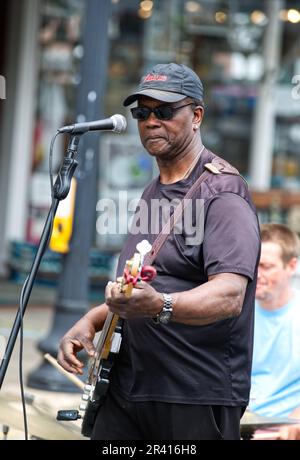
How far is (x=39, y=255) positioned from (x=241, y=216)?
2.14 ft

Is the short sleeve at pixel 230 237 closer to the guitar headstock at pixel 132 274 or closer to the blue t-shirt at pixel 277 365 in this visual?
the guitar headstock at pixel 132 274

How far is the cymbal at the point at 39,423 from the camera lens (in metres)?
3.95

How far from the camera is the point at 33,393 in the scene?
21.2 ft

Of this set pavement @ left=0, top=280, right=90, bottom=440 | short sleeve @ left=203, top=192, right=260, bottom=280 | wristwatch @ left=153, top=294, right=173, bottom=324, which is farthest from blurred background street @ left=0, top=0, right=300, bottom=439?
wristwatch @ left=153, top=294, right=173, bottom=324

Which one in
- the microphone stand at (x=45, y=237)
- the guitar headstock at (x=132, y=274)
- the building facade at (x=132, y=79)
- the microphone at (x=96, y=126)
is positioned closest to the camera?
the guitar headstock at (x=132, y=274)

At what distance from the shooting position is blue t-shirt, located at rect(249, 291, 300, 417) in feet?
14.2

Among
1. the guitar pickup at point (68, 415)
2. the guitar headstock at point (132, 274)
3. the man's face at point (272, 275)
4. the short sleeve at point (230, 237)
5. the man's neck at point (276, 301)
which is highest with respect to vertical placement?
the short sleeve at point (230, 237)

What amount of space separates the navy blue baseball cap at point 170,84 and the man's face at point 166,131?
0.03 m

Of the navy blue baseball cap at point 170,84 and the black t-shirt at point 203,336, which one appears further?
the navy blue baseball cap at point 170,84

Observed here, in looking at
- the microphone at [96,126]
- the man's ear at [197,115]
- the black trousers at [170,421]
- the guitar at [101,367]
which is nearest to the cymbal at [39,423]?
the guitar at [101,367]

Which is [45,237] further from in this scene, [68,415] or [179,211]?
[68,415]

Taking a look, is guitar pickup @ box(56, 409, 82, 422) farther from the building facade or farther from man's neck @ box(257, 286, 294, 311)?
the building facade

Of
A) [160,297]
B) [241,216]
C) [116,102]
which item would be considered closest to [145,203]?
[241,216]
